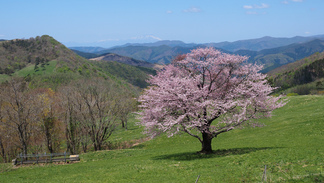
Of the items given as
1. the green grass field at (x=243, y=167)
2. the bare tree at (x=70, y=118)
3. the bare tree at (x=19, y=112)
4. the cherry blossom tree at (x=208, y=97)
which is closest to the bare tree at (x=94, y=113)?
the bare tree at (x=70, y=118)

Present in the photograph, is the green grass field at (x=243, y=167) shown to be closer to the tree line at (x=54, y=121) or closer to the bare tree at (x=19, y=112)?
the bare tree at (x=19, y=112)

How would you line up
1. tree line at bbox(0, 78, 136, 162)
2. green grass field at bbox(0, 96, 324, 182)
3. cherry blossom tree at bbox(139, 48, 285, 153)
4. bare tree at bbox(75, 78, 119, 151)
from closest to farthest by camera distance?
green grass field at bbox(0, 96, 324, 182) < cherry blossom tree at bbox(139, 48, 285, 153) < tree line at bbox(0, 78, 136, 162) < bare tree at bbox(75, 78, 119, 151)

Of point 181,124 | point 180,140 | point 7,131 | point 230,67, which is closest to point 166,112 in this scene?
point 181,124

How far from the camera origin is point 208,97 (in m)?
26.4

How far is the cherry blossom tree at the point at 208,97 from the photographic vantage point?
24.9 m

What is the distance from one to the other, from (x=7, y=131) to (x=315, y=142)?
50.3 metres

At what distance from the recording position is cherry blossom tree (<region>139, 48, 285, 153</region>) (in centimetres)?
2489

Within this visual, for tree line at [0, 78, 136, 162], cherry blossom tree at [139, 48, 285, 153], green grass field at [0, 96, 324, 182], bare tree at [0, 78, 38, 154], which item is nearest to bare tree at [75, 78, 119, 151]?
tree line at [0, 78, 136, 162]

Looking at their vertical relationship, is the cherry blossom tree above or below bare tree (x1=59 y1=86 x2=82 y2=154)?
above

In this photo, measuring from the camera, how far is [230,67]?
86.1 ft

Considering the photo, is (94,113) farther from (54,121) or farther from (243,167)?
(243,167)

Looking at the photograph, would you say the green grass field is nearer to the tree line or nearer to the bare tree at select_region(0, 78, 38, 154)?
the bare tree at select_region(0, 78, 38, 154)

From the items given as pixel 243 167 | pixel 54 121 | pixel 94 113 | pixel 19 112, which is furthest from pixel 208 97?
pixel 54 121

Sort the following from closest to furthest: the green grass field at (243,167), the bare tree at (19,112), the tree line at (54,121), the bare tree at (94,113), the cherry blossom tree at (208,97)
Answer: the green grass field at (243,167) → the cherry blossom tree at (208,97) → the bare tree at (19,112) → the tree line at (54,121) → the bare tree at (94,113)
